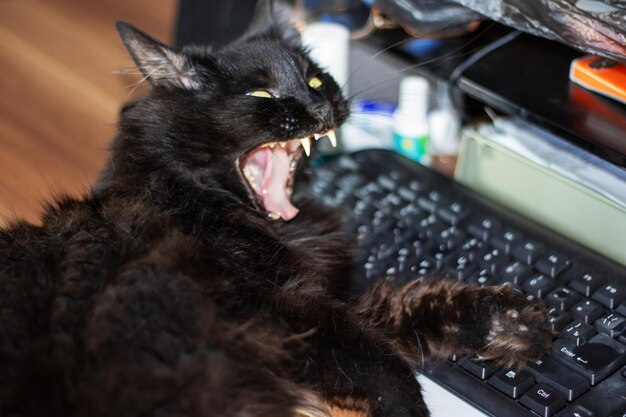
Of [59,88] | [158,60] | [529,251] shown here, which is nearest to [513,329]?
[529,251]

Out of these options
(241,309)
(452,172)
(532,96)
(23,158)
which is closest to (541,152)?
(532,96)

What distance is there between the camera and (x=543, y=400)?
3.06ft

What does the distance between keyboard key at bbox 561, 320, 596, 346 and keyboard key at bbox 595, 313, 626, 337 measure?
1cm

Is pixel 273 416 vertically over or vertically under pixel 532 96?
under

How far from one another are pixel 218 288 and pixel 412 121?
0.71m

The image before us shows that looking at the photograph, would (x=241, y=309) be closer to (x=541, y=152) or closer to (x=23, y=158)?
(x=541, y=152)

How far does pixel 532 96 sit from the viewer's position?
1.28m

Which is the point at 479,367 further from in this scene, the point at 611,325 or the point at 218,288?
the point at 218,288

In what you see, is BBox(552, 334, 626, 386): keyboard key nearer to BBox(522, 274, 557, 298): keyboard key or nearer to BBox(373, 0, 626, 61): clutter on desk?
BBox(522, 274, 557, 298): keyboard key

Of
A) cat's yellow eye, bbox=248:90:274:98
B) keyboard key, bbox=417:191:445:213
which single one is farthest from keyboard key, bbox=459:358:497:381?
cat's yellow eye, bbox=248:90:274:98

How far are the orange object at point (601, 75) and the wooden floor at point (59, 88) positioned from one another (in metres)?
0.71

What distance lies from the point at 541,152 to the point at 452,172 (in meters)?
0.26

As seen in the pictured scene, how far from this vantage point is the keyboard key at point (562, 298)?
3.54 feet

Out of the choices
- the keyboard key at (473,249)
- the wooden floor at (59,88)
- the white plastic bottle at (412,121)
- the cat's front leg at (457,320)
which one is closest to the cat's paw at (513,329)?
the cat's front leg at (457,320)
